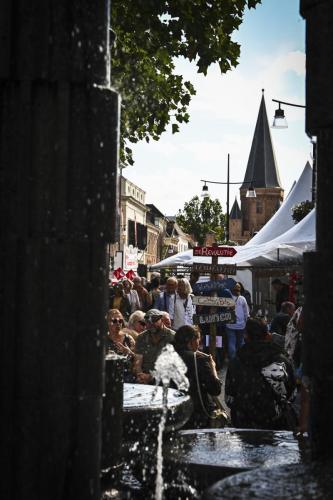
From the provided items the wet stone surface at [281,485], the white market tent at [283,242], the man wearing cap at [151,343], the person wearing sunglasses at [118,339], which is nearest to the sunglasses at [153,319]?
the man wearing cap at [151,343]

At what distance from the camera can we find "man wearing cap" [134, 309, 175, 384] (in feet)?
28.5

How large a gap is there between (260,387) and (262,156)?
102448 mm

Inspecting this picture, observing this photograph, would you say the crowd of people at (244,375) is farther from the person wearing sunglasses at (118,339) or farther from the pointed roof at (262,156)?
the pointed roof at (262,156)

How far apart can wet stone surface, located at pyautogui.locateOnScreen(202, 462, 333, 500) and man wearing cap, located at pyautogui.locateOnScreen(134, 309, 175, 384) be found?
19.9 ft

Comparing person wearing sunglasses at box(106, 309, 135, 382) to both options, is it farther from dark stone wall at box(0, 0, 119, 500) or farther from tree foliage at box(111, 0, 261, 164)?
dark stone wall at box(0, 0, 119, 500)

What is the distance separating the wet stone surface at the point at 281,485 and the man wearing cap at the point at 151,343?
19.9 ft

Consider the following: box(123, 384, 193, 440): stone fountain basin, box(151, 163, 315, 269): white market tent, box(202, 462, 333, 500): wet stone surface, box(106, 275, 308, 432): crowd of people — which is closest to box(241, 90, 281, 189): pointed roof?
box(151, 163, 315, 269): white market tent

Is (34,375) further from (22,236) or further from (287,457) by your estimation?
(287,457)

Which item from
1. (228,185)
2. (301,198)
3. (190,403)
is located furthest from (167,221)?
(190,403)

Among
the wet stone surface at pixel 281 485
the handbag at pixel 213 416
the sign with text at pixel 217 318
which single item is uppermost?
the sign with text at pixel 217 318

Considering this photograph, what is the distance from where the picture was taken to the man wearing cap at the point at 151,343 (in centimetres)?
867

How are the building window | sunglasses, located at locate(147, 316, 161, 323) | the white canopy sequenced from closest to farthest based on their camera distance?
sunglasses, located at locate(147, 316, 161, 323), the white canopy, the building window

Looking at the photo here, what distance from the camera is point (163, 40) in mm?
9695

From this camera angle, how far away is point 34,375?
2.52 meters
